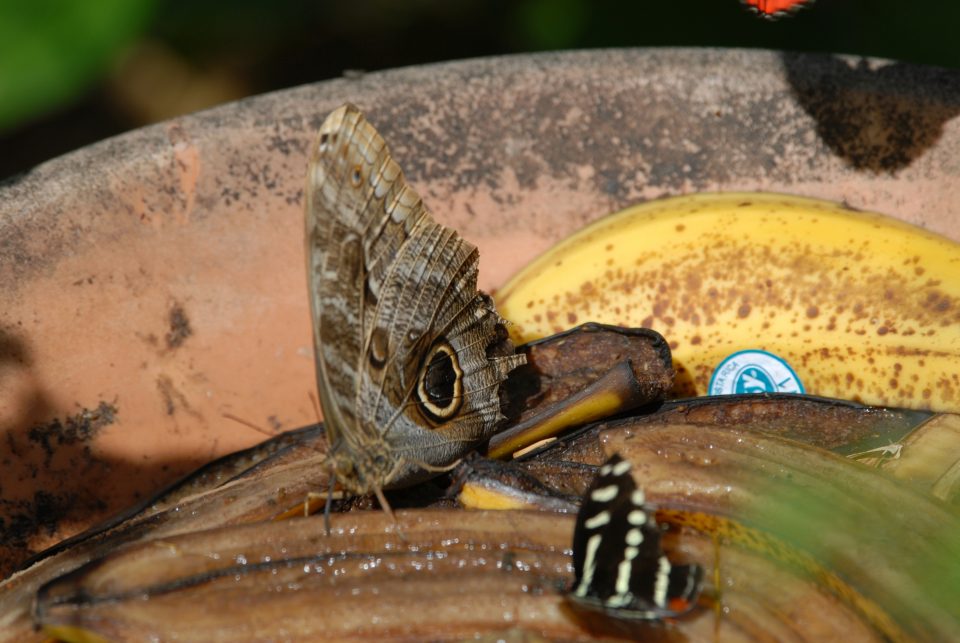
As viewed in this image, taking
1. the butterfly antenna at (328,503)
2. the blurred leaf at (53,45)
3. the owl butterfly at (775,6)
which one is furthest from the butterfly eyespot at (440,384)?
the blurred leaf at (53,45)

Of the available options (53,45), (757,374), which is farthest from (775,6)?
(53,45)

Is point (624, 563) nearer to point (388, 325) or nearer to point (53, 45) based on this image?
point (388, 325)

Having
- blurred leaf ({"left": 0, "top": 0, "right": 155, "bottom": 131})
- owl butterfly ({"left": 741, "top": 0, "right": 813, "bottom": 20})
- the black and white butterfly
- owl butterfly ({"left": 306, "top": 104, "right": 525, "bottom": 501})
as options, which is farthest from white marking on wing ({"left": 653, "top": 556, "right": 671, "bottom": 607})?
blurred leaf ({"left": 0, "top": 0, "right": 155, "bottom": 131})

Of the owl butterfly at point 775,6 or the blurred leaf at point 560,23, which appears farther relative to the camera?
the blurred leaf at point 560,23

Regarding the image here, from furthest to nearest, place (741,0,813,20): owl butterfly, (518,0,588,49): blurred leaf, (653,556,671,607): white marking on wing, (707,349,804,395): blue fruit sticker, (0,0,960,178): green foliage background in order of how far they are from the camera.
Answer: (518,0,588,49): blurred leaf, (0,0,960,178): green foliage background, (707,349,804,395): blue fruit sticker, (741,0,813,20): owl butterfly, (653,556,671,607): white marking on wing

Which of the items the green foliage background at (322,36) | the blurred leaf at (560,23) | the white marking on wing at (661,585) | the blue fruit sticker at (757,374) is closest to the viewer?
the white marking on wing at (661,585)

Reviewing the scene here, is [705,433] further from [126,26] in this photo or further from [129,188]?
[126,26]

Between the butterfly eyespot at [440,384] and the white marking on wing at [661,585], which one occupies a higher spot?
the butterfly eyespot at [440,384]

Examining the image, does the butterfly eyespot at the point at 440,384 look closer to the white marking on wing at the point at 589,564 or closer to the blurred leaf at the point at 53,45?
the white marking on wing at the point at 589,564

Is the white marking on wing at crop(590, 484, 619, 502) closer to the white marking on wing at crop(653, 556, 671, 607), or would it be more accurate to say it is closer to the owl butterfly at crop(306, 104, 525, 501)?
the white marking on wing at crop(653, 556, 671, 607)
